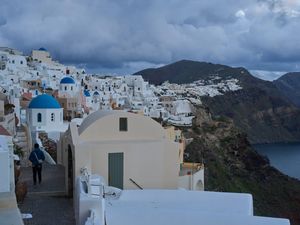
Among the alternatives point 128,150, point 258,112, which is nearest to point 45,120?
point 128,150

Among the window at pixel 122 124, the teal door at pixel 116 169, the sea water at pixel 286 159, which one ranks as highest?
the window at pixel 122 124

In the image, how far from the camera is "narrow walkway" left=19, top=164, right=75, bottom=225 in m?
7.33

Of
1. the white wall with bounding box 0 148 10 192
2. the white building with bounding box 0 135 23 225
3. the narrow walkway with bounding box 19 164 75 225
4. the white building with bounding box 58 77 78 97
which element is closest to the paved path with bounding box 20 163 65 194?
the narrow walkway with bounding box 19 164 75 225

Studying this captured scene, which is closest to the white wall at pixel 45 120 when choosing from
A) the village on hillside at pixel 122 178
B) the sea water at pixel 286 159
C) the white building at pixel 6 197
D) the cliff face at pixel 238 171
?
the village on hillside at pixel 122 178

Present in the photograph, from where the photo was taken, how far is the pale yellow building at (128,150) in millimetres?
9812

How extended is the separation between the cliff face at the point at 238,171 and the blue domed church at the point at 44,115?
10.9 meters

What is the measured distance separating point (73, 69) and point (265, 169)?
29094 mm

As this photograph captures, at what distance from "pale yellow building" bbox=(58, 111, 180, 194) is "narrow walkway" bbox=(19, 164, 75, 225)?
1.82ft

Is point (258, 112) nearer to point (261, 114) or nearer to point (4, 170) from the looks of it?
point (261, 114)

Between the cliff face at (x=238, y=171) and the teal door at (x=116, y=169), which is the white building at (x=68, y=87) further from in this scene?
the teal door at (x=116, y=169)

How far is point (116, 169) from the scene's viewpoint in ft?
32.7

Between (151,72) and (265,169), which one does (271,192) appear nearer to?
(265,169)

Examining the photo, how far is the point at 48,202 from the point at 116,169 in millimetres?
1975

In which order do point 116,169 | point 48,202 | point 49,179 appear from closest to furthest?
point 48,202, point 116,169, point 49,179
